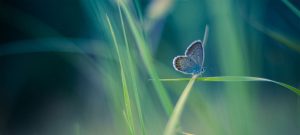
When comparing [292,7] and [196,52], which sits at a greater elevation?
[292,7]

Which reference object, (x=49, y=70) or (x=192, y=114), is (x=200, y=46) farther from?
(x=49, y=70)

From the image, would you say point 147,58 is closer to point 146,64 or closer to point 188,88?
point 146,64

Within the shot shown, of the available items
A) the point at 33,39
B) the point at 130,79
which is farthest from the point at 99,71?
the point at 33,39

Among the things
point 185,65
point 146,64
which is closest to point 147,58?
point 146,64

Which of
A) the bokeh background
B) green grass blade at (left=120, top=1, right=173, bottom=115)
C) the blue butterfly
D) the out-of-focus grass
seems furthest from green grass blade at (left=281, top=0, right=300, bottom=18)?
green grass blade at (left=120, top=1, right=173, bottom=115)

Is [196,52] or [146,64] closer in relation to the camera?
[196,52]

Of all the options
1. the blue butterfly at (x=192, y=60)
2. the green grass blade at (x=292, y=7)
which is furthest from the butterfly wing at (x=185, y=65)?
the green grass blade at (x=292, y=7)

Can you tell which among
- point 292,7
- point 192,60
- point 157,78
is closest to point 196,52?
point 192,60
